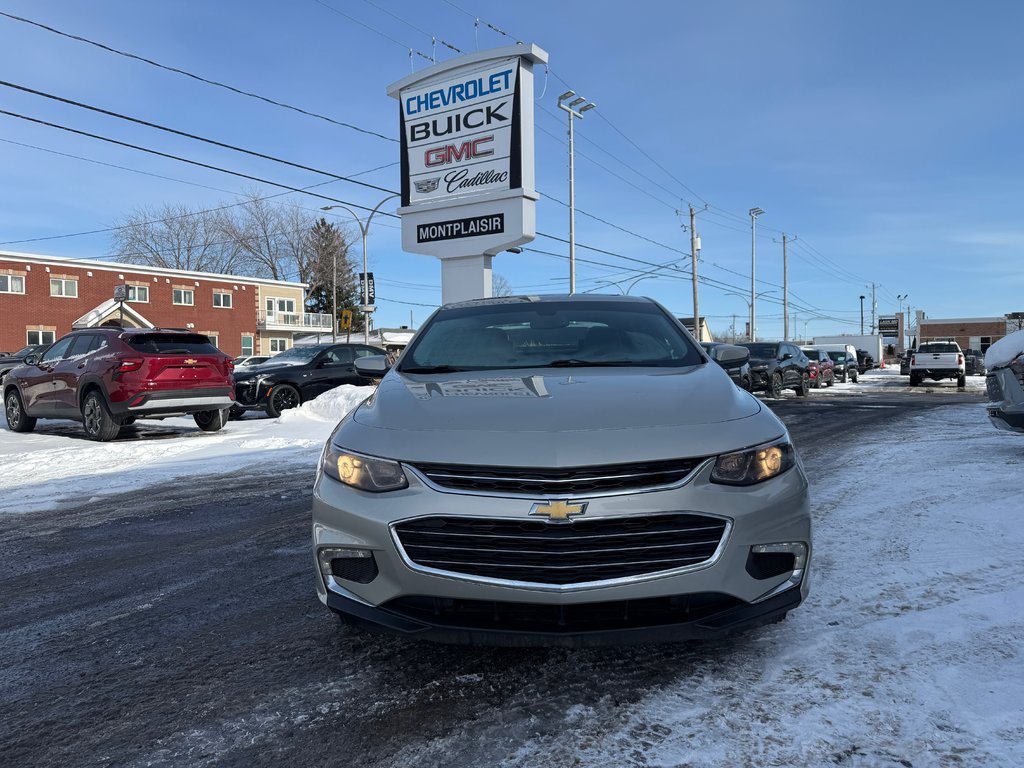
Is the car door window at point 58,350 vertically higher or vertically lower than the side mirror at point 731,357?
higher

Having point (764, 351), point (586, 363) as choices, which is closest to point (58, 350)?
point (586, 363)

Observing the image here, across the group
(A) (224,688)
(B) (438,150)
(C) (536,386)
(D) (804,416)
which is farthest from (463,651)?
(B) (438,150)

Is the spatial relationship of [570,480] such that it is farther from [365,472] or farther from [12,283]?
[12,283]

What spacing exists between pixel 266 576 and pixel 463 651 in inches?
65.2

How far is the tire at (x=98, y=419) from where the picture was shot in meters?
10.3

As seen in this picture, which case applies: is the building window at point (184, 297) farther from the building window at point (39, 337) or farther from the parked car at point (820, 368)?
the parked car at point (820, 368)

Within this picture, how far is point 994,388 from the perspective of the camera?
732 cm

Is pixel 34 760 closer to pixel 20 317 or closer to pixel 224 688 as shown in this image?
pixel 224 688

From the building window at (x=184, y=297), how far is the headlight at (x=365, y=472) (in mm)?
45210

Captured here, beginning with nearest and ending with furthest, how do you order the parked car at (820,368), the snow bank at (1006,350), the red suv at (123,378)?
the snow bank at (1006,350), the red suv at (123,378), the parked car at (820,368)

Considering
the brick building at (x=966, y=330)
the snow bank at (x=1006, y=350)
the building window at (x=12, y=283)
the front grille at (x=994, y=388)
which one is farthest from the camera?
the brick building at (x=966, y=330)

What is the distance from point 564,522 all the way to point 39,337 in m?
43.2

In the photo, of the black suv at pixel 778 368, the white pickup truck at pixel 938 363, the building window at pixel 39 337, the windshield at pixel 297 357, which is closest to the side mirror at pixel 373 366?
the windshield at pixel 297 357

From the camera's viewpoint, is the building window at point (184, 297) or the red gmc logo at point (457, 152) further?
the building window at point (184, 297)
